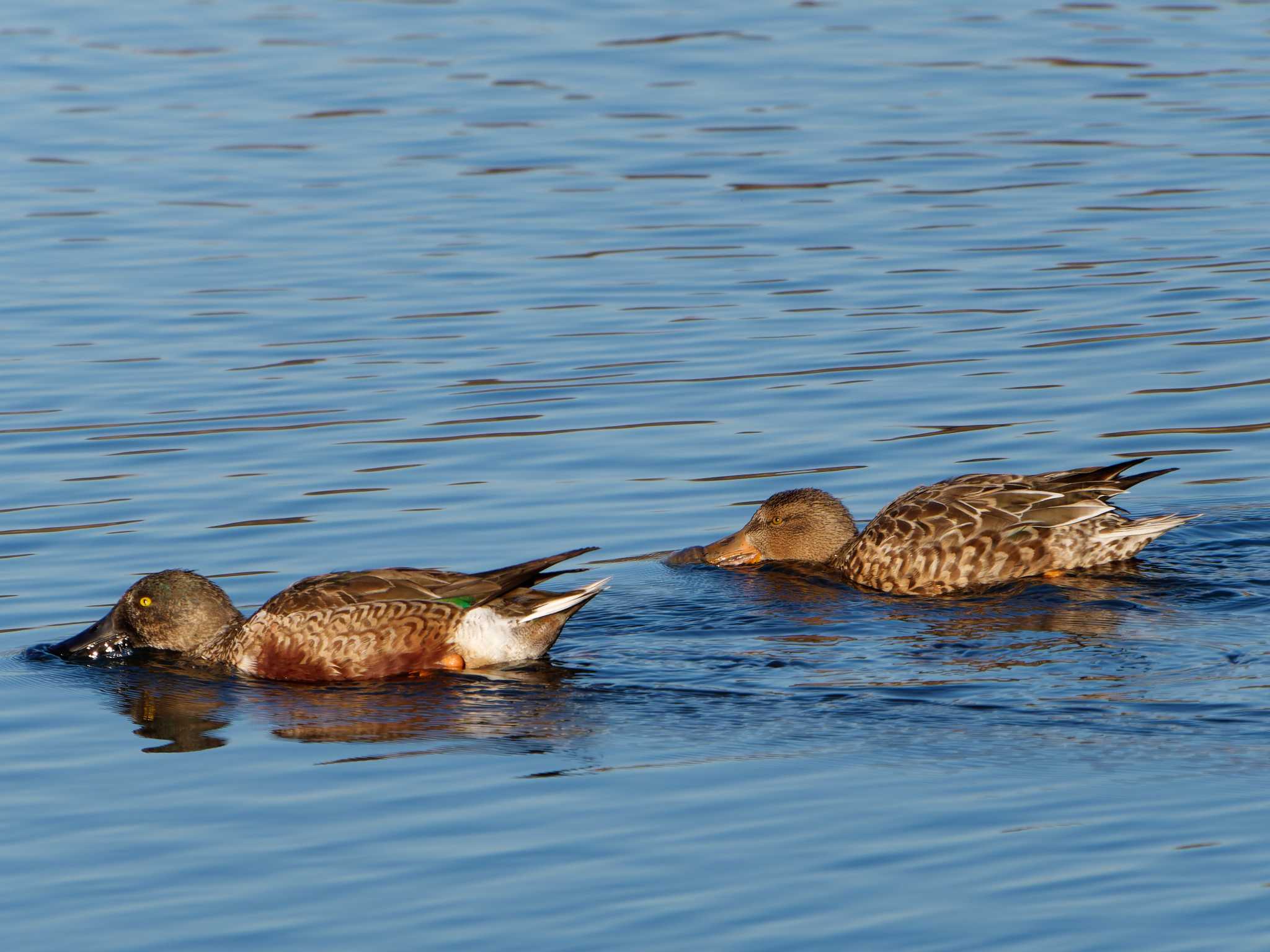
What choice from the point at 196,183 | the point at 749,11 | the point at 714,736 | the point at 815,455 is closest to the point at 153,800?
the point at 714,736

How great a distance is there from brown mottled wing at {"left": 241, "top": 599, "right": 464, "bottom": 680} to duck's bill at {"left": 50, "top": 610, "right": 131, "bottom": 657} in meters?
0.78

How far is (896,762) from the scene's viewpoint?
7945mm

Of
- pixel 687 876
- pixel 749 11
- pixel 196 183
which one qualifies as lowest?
pixel 687 876

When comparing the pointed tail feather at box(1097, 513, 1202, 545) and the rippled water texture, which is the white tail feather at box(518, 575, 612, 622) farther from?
the pointed tail feather at box(1097, 513, 1202, 545)

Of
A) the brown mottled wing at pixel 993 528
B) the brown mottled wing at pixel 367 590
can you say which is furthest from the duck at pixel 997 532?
the brown mottled wing at pixel 367 590

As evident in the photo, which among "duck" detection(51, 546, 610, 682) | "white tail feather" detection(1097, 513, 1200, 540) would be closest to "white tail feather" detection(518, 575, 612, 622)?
"duck" detection(51, 546, 610, 682)

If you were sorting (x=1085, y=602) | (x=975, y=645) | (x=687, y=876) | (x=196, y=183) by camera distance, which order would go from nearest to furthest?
(x=687, y=876)
(x=975, y=645)
(x=1085, y=602)
(x=196, y=183)

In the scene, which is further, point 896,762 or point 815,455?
point 815,455

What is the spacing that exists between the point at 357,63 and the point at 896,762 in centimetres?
1845

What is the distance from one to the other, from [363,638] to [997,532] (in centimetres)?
324

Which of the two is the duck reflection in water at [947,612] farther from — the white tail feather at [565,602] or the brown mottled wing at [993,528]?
the white tail feather at [565,602]

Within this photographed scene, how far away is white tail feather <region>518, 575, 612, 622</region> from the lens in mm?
9516

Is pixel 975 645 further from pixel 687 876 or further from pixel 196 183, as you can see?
pixel 196 183

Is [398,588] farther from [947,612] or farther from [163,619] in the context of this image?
[947,612]
